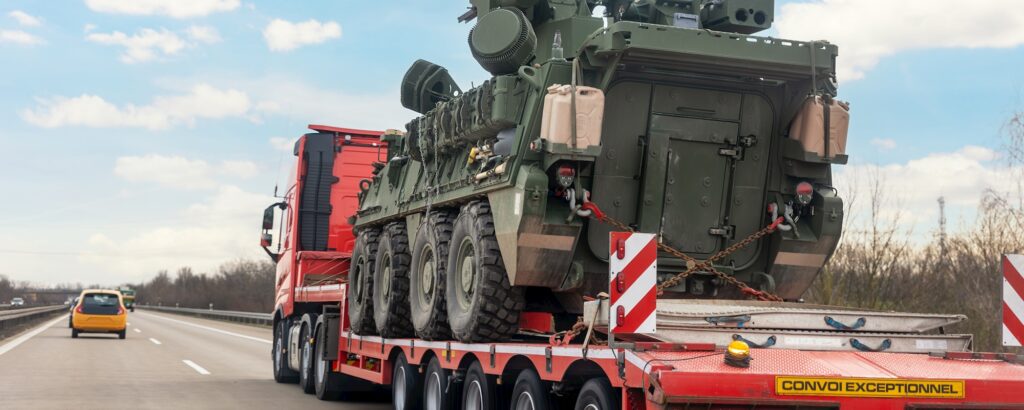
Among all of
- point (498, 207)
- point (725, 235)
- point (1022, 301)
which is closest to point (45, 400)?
point (498, 207)

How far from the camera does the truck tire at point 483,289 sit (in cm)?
1030

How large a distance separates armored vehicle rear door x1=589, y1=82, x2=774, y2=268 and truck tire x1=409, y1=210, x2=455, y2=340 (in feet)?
6.58

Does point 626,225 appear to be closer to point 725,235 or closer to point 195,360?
point 725,235

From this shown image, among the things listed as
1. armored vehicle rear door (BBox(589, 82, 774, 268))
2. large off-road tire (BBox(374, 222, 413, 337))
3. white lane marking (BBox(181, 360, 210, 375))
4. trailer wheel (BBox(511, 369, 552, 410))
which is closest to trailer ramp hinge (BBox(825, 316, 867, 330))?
trailer wheel (BBox(511, 369, 552, 410))

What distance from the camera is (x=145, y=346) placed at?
32.6 meters

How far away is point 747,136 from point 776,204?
0.67 m

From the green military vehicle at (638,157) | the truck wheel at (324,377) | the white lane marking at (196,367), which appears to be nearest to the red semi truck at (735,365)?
the green military vehicle at (638,157)

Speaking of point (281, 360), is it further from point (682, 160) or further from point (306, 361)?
point (682, 160)

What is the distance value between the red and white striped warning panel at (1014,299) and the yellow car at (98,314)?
33.2 m

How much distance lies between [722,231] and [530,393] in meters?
2.25

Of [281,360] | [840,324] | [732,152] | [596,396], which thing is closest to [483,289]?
[732,152]

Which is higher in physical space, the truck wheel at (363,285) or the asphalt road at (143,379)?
the truck wheel at (363,285)

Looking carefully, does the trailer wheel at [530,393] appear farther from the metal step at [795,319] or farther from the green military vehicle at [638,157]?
the metal step at [795,319]

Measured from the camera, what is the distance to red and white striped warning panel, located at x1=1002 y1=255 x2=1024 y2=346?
27.3 feet
